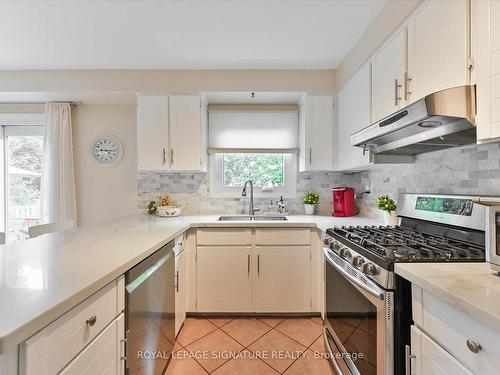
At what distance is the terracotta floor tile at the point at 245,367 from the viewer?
1.68 metres

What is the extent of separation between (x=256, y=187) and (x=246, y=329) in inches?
56.4

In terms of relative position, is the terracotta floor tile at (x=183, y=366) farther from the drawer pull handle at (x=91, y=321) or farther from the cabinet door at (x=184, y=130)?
the cabinet door at (x=184, y=130)

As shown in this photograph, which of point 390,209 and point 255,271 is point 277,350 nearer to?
point 255,271

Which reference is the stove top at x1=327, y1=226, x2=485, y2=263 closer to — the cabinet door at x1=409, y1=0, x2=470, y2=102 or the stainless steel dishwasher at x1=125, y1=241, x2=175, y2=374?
the cabinet door at x1=409, y1=0, x2=470, y2=102

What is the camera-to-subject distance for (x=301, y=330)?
213 cm

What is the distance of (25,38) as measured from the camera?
6.72 feet

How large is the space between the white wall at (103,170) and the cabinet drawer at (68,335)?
220 cm

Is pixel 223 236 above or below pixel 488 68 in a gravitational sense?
below

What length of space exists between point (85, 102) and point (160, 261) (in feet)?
7.75

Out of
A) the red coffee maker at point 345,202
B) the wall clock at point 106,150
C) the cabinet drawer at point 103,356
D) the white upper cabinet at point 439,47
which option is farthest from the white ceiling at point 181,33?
the cabinet drawer at point 103,356

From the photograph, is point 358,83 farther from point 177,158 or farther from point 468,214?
point 177,158

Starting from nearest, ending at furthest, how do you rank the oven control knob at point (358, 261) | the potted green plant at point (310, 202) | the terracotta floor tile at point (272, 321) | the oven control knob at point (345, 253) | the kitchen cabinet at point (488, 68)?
the kitchen cabinet at point (488, 68), the oven control knob at point (358, 261), the oven control knob at point (345, 253), the terracotta floor tile at point (272, 321), the potted green plant at point (310, 202)

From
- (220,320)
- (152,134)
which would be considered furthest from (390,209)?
(152,134)

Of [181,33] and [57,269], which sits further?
[181,33]
